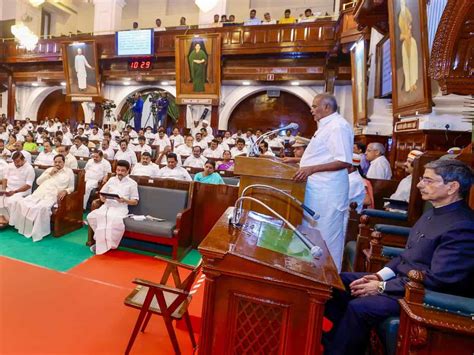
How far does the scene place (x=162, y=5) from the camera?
13.9 m

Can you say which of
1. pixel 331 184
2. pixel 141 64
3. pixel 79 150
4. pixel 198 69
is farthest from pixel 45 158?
pixel 331 184

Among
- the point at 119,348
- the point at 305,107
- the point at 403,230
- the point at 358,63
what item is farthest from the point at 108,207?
the point at 305,107

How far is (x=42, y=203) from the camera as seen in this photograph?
14.2 feet

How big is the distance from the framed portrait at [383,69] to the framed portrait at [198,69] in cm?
527

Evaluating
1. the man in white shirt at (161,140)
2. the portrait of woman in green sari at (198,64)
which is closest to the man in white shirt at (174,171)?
the man in white shirt at (161,140)

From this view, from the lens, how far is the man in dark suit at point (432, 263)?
4.69ft

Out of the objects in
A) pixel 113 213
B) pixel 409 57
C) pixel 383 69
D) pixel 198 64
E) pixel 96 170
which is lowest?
pixel 113 213

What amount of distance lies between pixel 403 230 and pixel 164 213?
2.86 metres

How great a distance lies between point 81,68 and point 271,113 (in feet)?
22.9

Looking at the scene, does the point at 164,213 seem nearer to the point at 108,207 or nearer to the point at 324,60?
the point at 108,207

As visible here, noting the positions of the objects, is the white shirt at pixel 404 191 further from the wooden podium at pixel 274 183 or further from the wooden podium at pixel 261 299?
the wooden podium at pixel 261 299

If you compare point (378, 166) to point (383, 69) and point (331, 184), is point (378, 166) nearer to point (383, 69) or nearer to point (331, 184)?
point (383, 69)

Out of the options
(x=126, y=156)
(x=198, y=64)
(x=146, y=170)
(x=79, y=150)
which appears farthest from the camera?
(x=198, y=64)

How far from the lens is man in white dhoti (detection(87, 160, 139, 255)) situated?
3797mm
